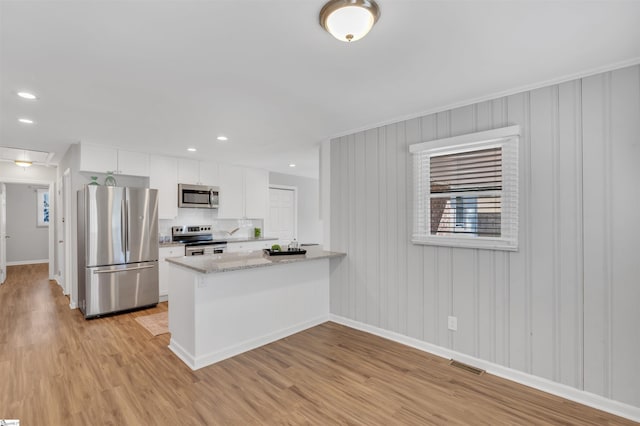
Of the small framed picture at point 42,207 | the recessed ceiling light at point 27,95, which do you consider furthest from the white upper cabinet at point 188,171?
the small framed picture at point 42,207

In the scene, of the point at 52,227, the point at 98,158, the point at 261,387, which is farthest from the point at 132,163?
the point at 261,387

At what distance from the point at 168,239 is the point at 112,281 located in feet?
4.17

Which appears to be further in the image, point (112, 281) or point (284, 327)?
point (112, 281)

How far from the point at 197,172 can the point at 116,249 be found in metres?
1.84

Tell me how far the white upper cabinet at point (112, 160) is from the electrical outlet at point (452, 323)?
4707 millimetres

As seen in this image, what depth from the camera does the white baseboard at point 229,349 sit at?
2.74 meters

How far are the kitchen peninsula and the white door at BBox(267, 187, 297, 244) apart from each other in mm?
3628

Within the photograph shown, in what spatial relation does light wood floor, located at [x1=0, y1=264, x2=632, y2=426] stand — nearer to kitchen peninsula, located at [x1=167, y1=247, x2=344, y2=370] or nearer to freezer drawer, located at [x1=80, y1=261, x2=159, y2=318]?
kitchen peninsula, located at [x1=167, y1=247, x2=344, y2=370]

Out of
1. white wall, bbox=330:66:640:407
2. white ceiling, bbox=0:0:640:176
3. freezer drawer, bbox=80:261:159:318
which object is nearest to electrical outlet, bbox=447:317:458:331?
white wall, bbox=330:66:640:407

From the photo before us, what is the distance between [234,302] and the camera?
2998 mm

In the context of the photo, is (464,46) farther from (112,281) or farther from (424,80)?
(112,281)

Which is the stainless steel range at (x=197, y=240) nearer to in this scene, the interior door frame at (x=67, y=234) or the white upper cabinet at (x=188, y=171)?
the white upper cabinet at (x=188, y=171)

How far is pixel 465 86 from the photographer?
2482 millimetres

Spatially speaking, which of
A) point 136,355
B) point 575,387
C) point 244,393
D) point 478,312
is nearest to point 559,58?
point 478,312
